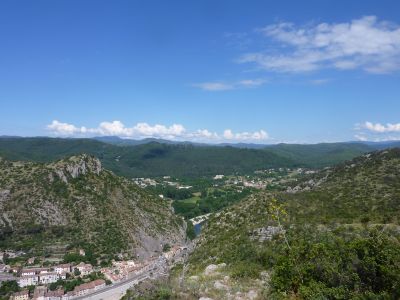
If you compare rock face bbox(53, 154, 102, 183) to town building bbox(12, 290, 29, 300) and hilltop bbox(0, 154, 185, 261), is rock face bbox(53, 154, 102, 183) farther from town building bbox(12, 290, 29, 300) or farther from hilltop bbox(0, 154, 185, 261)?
town building bbox(12, 290, 29, 300)

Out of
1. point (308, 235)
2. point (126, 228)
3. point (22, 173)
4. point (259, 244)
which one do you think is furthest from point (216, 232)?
point (22, 173)

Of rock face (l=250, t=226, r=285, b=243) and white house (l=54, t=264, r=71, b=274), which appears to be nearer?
rock face (l=250, t=226, r=285, b=243)

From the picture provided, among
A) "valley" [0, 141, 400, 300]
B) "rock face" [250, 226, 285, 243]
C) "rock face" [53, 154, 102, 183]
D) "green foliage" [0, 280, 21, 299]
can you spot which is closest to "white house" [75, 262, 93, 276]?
"valley" [0, 141, 400, 300]

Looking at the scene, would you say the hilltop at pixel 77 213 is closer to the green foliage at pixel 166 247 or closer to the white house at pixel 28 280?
the green foliage at pixel 166 247

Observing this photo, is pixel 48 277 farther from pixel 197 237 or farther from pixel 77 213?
pixel 197 237

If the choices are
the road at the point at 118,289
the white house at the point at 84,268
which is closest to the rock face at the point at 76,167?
the white house at the point at 84,268

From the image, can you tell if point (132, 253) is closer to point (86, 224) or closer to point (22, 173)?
point (86, 224)

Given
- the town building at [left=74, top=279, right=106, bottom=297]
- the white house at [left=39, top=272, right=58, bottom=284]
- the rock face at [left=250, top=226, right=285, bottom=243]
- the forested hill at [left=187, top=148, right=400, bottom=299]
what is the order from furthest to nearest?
the white house at [left=39, top=272, right=58, bottom=284] < the town building at [left=74, top=279, right=106, bottom=297] < the rock face at [left=250, top=226, right=285, bottom=243] < the forested hill at [left=187, top=148, right=400, bottom=299]
